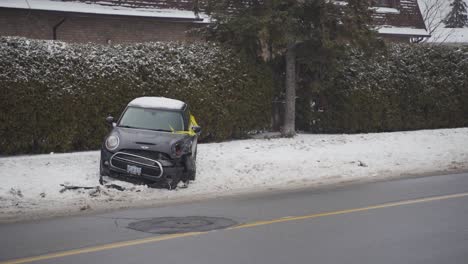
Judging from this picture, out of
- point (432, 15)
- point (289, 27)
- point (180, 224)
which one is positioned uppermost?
point (432, 15)

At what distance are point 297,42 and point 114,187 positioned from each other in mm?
8028

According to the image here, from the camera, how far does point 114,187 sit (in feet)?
40.3

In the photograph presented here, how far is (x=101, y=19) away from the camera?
73.8ft

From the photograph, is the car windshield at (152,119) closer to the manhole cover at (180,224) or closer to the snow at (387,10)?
the manhole cover at (180,224)

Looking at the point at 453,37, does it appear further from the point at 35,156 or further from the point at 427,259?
the point at 427,259

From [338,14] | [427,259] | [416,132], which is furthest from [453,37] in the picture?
[427,259]

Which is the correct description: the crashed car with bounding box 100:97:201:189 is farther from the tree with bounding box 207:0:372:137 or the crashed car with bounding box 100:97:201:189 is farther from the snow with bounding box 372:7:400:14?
the snow with bounding box 372:7:400:14

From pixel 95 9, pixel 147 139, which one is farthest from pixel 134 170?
pixel 95 9

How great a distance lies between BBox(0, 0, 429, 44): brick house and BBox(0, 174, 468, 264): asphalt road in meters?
9.65

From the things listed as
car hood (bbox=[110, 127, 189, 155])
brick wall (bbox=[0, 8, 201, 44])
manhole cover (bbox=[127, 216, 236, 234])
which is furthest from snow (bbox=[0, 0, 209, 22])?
manhole cover (bbox=[127, 216, 236, 234])

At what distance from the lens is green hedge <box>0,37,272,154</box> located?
14695mm

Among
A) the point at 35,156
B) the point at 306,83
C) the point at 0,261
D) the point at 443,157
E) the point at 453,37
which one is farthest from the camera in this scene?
the point at 453,37

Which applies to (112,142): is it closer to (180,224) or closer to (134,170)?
(134,170)

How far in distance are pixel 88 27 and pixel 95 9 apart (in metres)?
0.94
